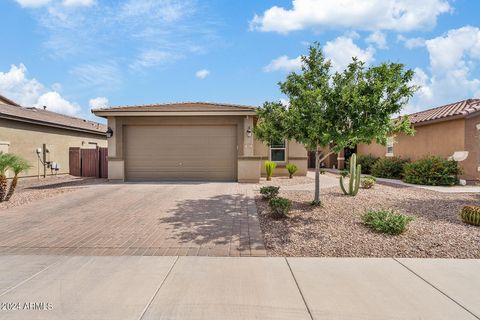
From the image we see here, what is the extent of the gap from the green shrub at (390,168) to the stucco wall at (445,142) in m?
0.91

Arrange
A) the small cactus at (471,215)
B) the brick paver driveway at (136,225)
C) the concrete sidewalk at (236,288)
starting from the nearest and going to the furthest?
1. the concrete sidewalk at (236,288)
2. the brick paver driveway at (136,225)
3. the small cactus at (471,215)

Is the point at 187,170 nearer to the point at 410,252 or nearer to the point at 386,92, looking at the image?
the point at 386,92

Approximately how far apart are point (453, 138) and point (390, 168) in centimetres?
371

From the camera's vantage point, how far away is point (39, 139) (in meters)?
18.2

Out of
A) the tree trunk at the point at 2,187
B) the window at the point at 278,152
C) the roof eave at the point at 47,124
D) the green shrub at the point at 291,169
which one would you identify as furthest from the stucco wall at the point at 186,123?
the roof eave at the point at 47,124

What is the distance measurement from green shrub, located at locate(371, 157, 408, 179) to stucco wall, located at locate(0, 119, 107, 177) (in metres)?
20.9

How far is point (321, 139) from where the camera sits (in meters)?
7.15

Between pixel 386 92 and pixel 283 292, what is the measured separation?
17.4 feet

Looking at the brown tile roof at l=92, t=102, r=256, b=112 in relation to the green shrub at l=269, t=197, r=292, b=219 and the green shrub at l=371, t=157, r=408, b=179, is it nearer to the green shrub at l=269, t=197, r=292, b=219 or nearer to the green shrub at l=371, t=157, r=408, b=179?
the green shrub at l=269, t=197, r=292, b=219

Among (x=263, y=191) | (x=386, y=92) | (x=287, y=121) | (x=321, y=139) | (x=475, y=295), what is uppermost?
(x=386, y=92)

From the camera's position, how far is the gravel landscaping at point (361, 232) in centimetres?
531

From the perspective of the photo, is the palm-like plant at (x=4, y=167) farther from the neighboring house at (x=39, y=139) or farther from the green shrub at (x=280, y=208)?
A: the green shrub at (x=280, y=208)

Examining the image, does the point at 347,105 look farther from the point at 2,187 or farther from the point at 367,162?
the point at 367,162

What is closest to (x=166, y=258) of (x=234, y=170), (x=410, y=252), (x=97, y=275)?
(x=97, y=275)
